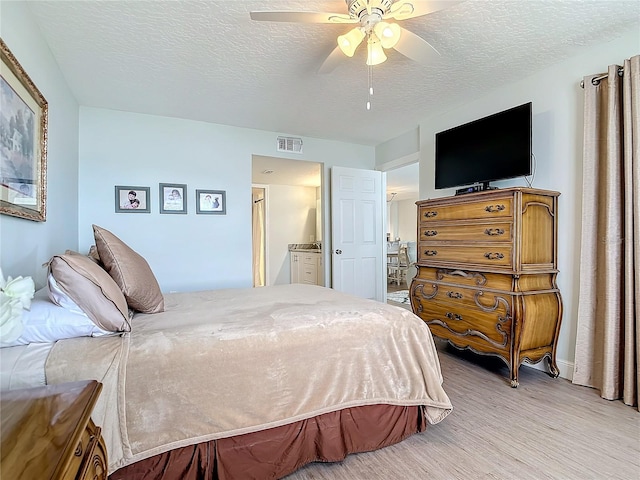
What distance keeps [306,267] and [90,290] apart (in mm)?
4975

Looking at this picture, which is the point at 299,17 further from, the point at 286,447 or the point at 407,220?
the point at 407,220

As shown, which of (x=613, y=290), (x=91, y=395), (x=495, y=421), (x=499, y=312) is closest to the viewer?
(x=91, y=395)

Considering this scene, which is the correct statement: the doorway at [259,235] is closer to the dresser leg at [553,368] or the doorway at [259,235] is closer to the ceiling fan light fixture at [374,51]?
the ceiling fan light fixture at [374,51]

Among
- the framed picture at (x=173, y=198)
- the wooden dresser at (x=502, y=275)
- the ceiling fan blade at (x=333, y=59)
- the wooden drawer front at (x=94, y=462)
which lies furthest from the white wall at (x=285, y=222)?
the wooden drawer front at (x=94, y=462)

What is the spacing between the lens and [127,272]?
166cm

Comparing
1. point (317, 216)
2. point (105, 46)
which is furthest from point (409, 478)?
point (317, 216)

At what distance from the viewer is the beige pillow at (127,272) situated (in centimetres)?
163

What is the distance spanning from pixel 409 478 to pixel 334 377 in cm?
53

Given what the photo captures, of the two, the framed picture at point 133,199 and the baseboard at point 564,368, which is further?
the framed picture at point 133,199

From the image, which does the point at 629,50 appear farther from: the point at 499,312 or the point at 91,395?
the point at 91,395

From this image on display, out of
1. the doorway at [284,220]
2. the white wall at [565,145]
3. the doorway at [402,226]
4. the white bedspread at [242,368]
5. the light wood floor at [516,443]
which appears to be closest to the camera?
the white bedspread at [242,368]

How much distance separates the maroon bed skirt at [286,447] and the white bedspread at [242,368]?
6 cm

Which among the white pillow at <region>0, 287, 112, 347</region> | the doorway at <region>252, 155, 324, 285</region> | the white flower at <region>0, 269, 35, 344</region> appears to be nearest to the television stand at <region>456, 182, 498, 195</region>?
the white pillow at <region>0, 287, 112, 347</region>

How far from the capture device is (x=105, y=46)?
2291 mm
